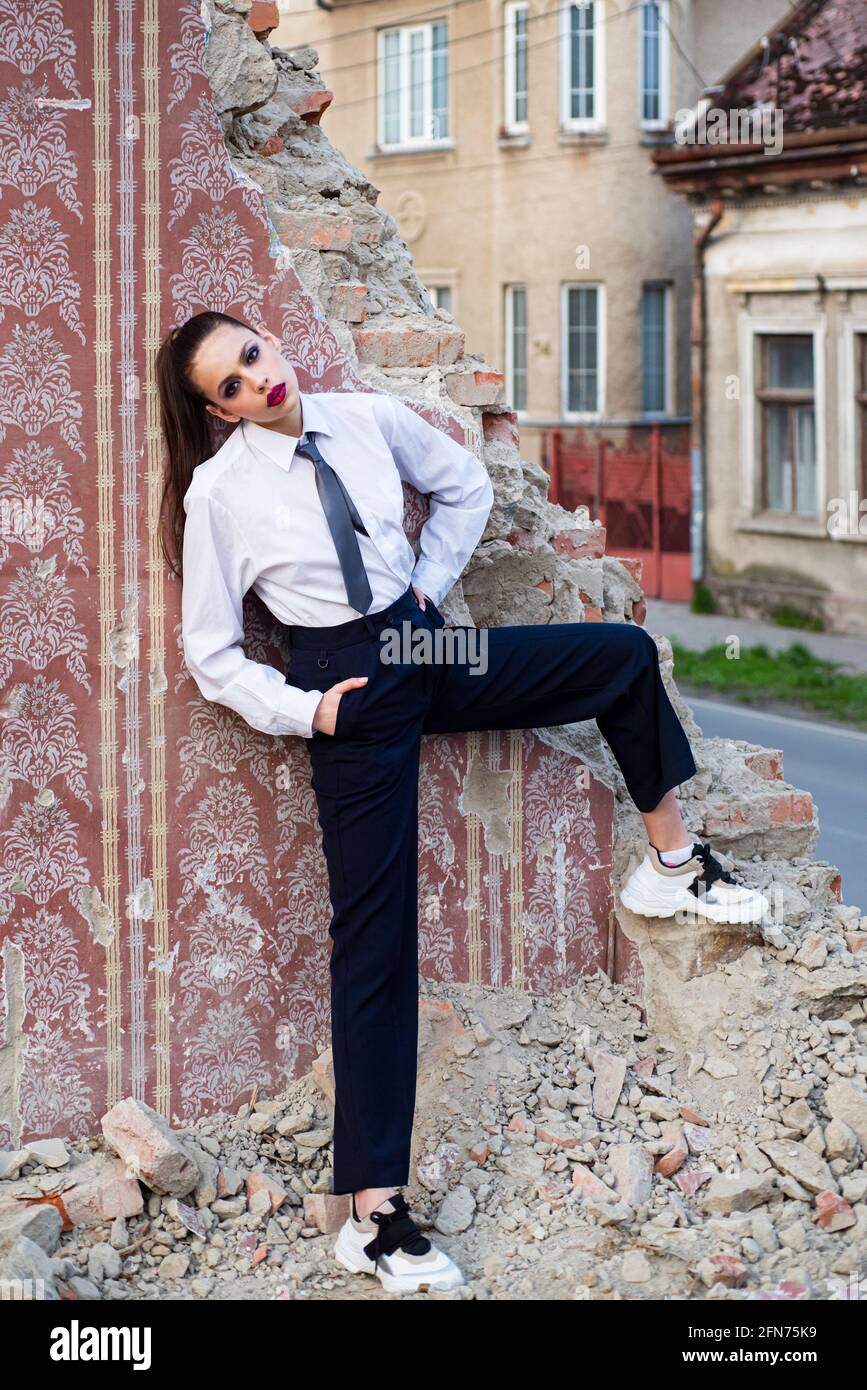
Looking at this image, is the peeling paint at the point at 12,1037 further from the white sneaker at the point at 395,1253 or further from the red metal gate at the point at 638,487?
the red metal gate at the point at 638,487

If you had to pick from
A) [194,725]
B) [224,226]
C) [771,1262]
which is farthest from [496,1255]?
[224,226]

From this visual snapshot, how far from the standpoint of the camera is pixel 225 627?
14.5 feet

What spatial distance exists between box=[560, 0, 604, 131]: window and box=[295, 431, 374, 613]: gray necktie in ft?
65.6

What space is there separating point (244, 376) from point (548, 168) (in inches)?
797

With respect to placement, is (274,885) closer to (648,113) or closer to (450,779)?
(450,779)

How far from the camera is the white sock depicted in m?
4.97

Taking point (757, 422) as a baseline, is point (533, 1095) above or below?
below

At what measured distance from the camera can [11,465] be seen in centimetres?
447

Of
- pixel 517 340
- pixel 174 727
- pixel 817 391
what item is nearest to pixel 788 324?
pixel 817 391

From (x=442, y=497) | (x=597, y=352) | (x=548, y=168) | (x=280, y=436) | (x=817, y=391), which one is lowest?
(x=442, y=497)

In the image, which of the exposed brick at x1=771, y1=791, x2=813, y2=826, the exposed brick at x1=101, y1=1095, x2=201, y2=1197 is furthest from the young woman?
the exposed brick at x1=771, y1=791, x2=813, y2=826

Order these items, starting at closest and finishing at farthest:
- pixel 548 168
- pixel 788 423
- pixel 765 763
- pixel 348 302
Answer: pixel 348 302 < pixel 765 763 < pixel 788 423 < pixel 548 168

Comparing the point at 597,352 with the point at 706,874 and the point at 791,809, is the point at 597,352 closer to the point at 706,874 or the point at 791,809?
the point at 791,809

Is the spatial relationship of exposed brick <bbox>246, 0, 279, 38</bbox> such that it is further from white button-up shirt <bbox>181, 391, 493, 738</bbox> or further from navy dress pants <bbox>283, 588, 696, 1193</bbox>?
navy dress pants <bbox>283, 588, 696, 1193</bbox>
